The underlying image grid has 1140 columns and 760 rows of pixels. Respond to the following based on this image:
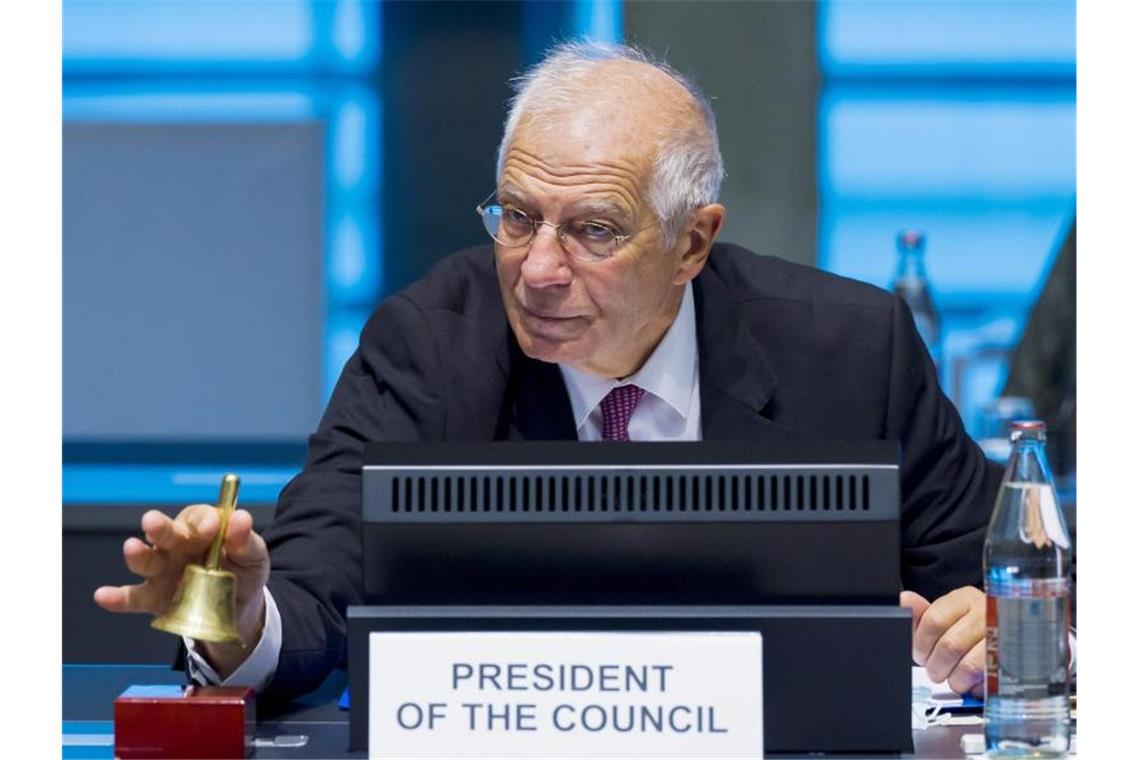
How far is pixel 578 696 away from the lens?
1.24 meters

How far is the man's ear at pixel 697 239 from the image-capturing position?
204 centimetres

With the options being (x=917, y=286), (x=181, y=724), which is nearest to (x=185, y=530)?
(x=181, y=724)

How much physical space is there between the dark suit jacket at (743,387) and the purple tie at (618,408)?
0.06m

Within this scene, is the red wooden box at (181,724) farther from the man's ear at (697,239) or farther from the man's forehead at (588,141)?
the man's ear at (697,239)

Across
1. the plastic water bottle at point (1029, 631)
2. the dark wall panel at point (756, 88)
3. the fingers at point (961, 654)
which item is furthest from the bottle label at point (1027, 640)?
the dark wall panel at point (756, 88)

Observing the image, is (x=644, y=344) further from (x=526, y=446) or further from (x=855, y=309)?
(x=526, y=446)

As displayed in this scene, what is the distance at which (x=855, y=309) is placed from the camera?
2.15m

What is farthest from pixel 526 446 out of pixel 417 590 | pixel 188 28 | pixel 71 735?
pixel 188 28

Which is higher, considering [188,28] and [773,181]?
Answer: [188,28]

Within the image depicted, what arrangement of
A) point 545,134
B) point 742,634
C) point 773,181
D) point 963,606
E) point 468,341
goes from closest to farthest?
point 742,634
point 963,606
point 545,134
point 468,341
point 773,181

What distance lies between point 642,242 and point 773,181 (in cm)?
203

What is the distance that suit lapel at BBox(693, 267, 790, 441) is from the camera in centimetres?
200

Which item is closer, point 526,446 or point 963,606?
point 526,446

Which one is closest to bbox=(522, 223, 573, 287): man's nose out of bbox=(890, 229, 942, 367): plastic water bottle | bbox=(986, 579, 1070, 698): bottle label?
bbox=(986, 579, 1070, 698): bottle label
